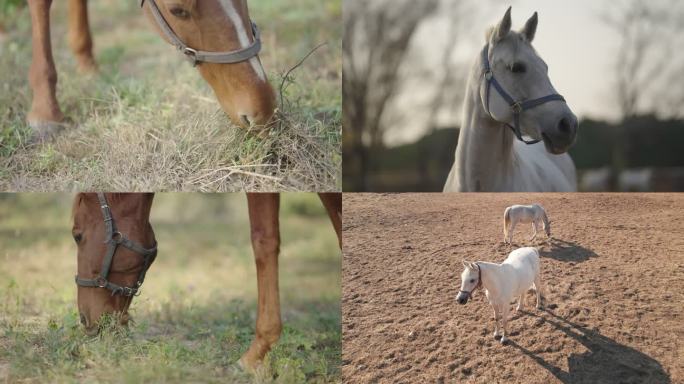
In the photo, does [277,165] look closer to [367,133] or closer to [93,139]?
[367,133]

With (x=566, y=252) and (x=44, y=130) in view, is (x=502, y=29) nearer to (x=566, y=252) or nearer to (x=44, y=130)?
(x=566, y=252)

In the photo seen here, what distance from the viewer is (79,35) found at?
4.44 metres

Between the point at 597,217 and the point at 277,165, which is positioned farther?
the point at 597,217

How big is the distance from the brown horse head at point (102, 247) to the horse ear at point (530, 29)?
196cm

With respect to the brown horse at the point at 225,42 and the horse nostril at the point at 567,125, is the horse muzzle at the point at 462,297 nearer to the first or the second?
the horse nostril at the point at 567,125

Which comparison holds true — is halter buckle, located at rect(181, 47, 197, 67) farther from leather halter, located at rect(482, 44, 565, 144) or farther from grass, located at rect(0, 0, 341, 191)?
leather halter, located at rect(482, 44, 565, 144)

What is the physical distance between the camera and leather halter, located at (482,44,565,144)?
303 cm

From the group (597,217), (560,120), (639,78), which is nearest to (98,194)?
(560,120)

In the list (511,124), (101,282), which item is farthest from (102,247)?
(511,124)

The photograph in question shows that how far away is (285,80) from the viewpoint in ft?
11.0

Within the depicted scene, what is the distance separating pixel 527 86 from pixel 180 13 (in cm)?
155

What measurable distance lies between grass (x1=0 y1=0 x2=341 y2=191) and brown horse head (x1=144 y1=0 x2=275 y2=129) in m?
0.12

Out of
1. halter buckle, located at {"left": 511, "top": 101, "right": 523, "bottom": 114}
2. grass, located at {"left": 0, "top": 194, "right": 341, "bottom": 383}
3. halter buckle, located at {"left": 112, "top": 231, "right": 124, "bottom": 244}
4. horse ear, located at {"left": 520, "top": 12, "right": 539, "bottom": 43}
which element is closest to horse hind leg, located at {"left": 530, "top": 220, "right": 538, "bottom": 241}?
halter buckle, located at {"left": 511, "top": 101, "right": 523, "bottom": 114}

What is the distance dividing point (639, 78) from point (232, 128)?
198cm
